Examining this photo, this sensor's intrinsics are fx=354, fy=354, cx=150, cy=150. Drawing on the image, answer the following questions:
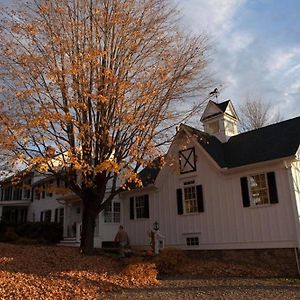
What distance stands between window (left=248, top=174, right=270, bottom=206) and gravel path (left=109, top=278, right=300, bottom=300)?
4225 millimetres

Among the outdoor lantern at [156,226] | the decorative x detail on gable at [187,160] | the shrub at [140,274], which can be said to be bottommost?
the shrub at [140,274]

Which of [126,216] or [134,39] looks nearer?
[134,39]

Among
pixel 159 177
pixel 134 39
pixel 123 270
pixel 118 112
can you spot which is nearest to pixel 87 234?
pixel 123 270

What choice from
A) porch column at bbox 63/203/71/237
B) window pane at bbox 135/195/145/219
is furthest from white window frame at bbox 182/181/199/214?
porch column at bbox 63/203/71/237

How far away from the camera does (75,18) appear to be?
43.5ft

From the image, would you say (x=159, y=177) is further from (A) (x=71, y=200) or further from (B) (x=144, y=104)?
(A) (x=71, y=200)

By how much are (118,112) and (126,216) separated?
34.0 feet

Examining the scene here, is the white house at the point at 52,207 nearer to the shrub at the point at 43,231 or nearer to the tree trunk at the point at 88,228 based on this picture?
the shrub at the point at 43,231

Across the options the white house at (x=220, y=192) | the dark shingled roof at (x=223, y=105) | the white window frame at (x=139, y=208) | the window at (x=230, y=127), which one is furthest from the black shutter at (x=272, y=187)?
the white window frame at (x=139, y=208)

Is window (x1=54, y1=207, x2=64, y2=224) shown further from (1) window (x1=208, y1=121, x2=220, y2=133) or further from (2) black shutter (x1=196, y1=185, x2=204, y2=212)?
(1) window (x1=208, y1=121, x2=220, y2=133)

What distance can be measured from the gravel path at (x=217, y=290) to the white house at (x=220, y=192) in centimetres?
374

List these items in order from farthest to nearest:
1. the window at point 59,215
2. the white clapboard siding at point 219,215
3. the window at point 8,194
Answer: the window at point 8,194
the window at point 59,215
the white clapboard siding at point 219,215

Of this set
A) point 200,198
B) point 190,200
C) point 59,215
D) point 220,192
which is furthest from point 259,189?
point 59,215

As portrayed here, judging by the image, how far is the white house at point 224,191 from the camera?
15.0 meters
